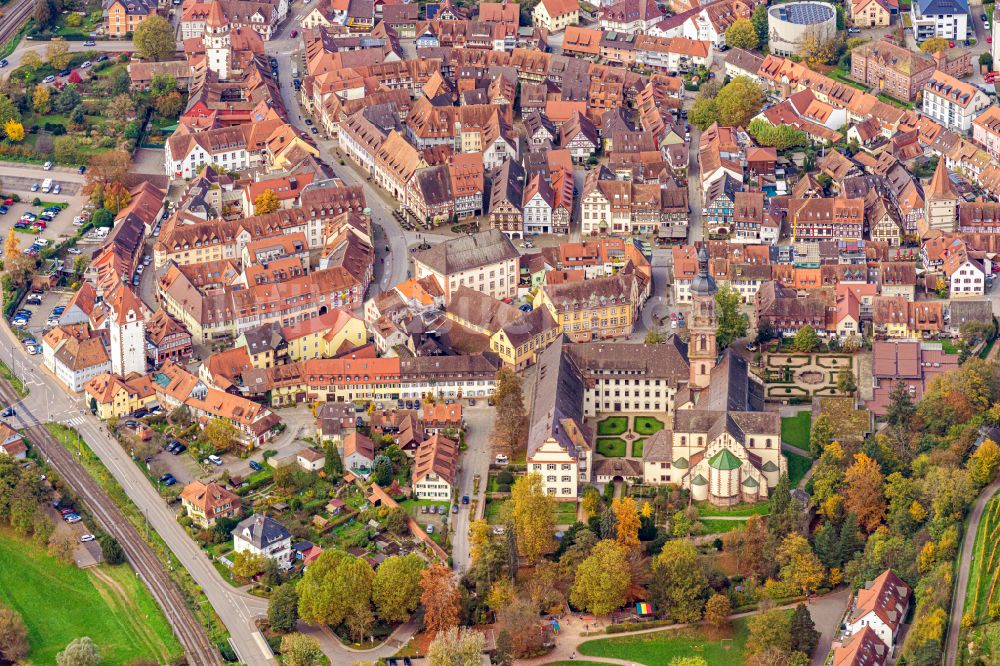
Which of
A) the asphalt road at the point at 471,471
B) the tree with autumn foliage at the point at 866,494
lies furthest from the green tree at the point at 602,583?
the tree with autumn foliage at the point at 866,494

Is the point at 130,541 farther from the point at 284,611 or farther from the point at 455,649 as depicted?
the point at 455,649

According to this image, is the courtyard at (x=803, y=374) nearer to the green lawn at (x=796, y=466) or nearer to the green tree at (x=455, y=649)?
the green lawn at (x=796, y=466)

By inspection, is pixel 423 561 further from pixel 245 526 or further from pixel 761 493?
pixel 761 493

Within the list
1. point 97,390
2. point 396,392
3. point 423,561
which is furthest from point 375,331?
point 423,561

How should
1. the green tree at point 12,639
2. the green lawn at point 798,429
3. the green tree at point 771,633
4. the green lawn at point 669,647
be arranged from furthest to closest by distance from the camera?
1. the green lawn at point 798,429
2. the green tree at point 12,639
3. the green lawn at point 669,647
4. the green tree at point 771,633

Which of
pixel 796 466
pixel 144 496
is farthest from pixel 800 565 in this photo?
pixel 144 496

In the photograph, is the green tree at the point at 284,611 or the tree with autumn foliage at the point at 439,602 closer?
the tree with autumn foliage at the point at 439,602
